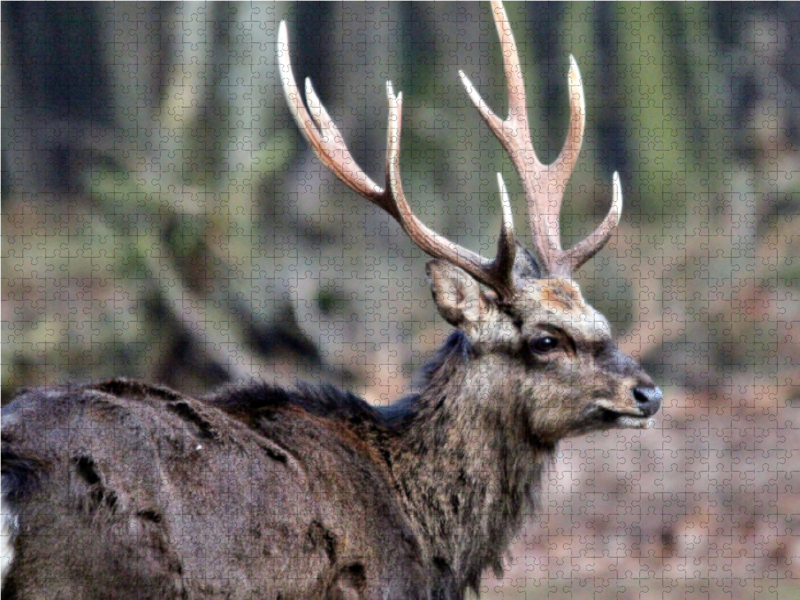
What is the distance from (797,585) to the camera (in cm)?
942

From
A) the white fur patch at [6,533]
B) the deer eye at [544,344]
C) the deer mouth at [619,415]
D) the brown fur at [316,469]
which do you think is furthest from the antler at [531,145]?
the white fur patch at [6,533]

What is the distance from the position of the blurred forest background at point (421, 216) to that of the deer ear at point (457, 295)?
13.6 ft

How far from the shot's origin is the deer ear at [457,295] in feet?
20.2

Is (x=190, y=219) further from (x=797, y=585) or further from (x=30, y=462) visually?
(x=30, y=462)

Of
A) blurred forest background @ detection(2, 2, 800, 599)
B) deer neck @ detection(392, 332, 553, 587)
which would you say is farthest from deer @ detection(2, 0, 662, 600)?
blurred forest background @ detection(2, 2, 800, 599)

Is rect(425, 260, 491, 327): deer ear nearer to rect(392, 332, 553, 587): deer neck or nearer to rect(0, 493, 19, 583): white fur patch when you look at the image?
rect(392, 332, 553, 587): deer neck

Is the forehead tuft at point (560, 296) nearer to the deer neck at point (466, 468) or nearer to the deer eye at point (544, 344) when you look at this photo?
the deer eye at point (544, 344)

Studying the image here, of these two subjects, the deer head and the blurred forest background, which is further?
the blurred forest background

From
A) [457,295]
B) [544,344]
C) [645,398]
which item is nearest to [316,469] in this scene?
[457,295]

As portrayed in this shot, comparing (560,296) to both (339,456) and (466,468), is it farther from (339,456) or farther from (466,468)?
(339,456)

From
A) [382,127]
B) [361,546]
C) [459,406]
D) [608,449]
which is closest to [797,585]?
[608,449]

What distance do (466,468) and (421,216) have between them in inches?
323

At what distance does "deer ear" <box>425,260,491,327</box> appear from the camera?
6145mm

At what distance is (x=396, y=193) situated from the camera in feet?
20.3
